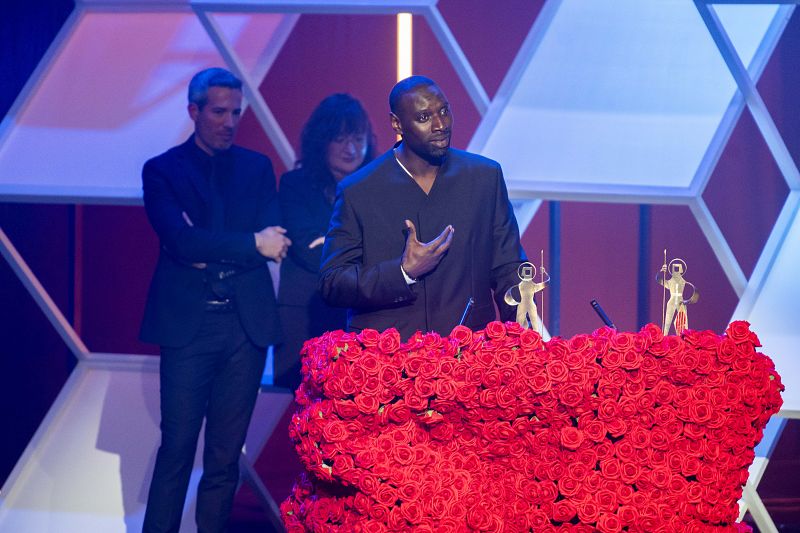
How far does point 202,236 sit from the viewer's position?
9.28 ft

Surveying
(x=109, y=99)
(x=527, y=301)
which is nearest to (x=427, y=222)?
(x=527, y=301)

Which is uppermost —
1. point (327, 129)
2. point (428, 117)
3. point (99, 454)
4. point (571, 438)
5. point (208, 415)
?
point (327, 129)

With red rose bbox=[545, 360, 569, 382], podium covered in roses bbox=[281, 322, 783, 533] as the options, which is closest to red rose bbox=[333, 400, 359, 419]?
podium covered in roses bbox=[281, 322, 783, 533]

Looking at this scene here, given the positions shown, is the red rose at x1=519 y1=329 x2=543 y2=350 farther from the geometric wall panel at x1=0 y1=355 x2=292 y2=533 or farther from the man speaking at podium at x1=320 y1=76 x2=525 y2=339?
the geometric wall panel at x1=0 y1=355 x2=292 y2=533

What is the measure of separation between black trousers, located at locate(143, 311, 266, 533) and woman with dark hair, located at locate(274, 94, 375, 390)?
0.12 meters

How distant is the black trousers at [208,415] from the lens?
9.35ft

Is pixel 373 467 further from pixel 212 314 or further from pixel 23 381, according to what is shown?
pixel 23 381

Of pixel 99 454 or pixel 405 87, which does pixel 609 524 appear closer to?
pixel 405 87

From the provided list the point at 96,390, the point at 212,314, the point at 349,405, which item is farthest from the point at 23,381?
the point at 349,405

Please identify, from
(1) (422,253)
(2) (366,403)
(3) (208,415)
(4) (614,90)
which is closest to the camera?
(2) (366,403)

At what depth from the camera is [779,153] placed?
319 cm

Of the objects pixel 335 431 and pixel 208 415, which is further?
pixel 208 415

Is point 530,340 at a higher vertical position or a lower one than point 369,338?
higher

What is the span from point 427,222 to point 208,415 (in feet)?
3.38
